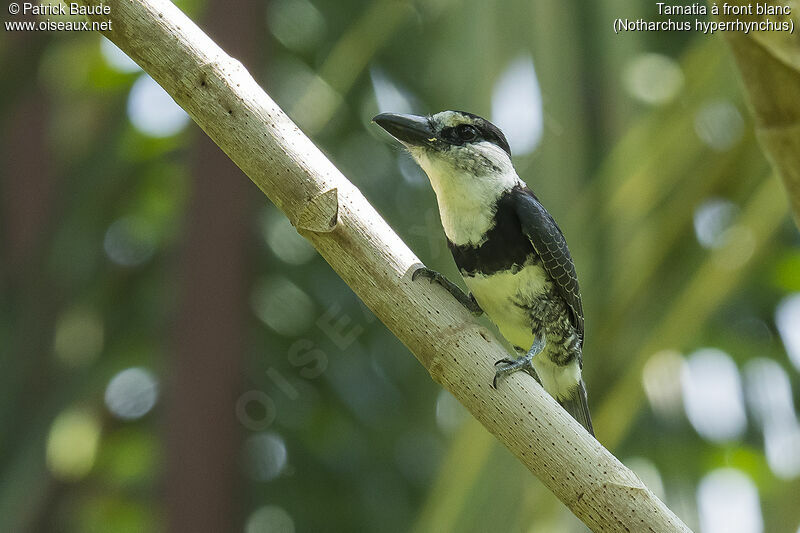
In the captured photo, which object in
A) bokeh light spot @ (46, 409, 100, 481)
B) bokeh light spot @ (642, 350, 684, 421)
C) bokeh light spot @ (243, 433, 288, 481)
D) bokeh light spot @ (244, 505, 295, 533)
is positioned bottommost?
bokeh light spot @ (642, 350, 684, 421)

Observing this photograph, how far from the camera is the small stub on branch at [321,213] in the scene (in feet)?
3.60

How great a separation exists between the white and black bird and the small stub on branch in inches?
19.6

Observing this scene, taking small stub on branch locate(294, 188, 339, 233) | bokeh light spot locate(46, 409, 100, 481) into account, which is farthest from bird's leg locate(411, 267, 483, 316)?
bokeh light spot locate(46, 409, 100, 481)

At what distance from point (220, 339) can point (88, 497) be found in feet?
3.08

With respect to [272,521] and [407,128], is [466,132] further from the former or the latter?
[272,521]

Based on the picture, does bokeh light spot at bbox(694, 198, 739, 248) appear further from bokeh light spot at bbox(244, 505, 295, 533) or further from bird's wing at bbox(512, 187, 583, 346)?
bokeh light spot at bbox(244, 505, 295, 533)

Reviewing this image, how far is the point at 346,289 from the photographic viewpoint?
103 inches

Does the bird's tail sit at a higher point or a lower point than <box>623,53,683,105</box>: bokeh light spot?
lower

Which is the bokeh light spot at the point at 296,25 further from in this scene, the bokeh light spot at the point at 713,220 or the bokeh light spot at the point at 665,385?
the bokeh light spot at the point at 665,385

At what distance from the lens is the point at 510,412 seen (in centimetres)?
110

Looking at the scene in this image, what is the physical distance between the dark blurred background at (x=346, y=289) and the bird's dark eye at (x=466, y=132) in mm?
165

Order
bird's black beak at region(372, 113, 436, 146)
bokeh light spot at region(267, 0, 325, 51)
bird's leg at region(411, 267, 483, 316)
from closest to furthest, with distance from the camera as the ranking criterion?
bird's leg at region(411, 267, 483, 316) < bird's black beak at region(372, 113, 436, 146) < bokeh light spot at region(267, 0, 325, 51)

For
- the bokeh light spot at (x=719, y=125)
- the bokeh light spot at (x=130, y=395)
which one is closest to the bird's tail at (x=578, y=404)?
the bokeh light spot at (x=719, y=125)

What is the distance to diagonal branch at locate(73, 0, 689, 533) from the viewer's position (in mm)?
1068
